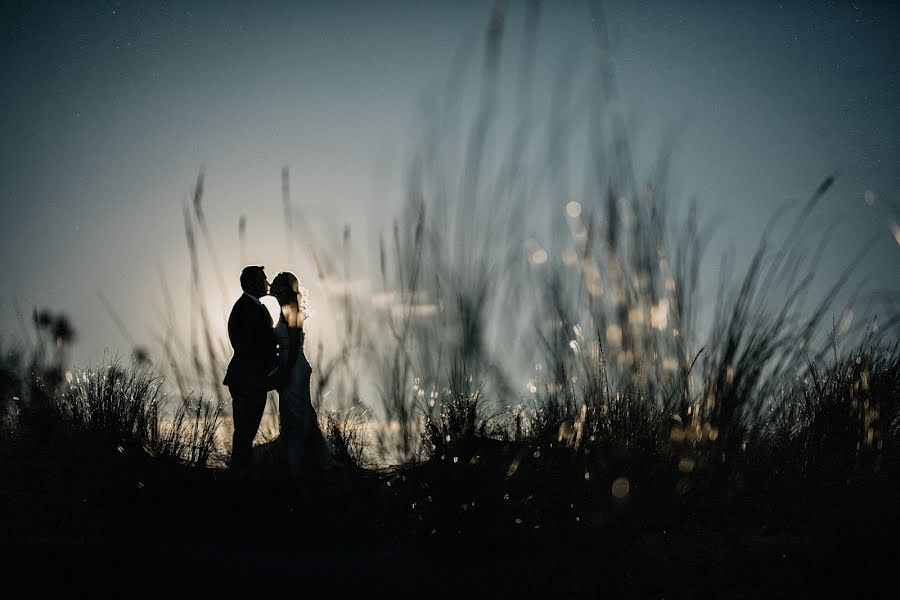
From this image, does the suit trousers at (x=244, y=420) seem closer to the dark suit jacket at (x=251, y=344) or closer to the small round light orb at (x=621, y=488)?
the dark suit jacket at (x=251, y=344)

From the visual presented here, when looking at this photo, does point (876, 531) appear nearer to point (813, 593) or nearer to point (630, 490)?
point (813, 593)

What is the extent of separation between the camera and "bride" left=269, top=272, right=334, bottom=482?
130 inches

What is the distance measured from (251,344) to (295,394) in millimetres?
356

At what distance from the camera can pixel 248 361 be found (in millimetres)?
3469

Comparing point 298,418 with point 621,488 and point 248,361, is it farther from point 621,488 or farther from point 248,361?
point 621,488

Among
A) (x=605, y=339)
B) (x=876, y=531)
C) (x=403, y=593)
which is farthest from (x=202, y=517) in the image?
(x=876, y=531)

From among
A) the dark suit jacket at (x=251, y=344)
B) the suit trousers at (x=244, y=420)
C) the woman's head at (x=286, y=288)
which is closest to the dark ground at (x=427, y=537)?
the suit trousers at (x=244, y=420)

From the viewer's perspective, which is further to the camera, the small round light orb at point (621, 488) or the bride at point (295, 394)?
the bride at point (295, 394)

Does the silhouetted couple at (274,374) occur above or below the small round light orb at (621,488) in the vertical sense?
above

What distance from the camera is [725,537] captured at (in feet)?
7.96

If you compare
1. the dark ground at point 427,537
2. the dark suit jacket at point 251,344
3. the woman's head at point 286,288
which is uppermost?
the woman's head at point 286,288

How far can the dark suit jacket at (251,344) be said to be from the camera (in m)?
3.38

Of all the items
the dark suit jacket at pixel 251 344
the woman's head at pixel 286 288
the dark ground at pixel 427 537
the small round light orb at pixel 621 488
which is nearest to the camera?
the dark ground at pixel 427 537

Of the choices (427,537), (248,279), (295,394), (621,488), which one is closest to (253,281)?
(248,279)
